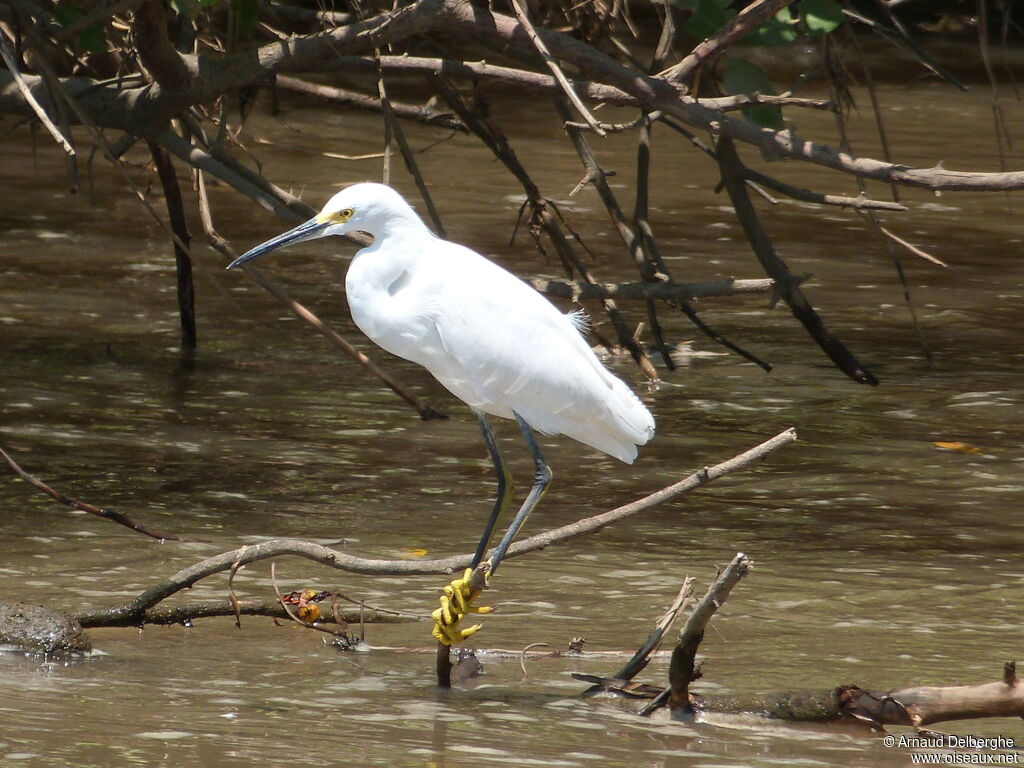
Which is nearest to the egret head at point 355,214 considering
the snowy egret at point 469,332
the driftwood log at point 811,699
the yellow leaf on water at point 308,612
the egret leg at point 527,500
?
the snowy egret at point 469,332

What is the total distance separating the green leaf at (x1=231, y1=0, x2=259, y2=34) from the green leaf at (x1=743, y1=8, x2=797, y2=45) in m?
1.52

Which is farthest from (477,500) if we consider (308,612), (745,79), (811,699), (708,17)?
(811,699)

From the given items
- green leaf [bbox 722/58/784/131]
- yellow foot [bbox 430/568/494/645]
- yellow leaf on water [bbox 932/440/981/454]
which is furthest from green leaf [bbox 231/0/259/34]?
yellow leaf on water [bbox 932/440/981/454]

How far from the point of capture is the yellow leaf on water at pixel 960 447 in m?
6.31

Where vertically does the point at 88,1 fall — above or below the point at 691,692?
above

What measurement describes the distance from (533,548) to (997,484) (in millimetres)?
2739

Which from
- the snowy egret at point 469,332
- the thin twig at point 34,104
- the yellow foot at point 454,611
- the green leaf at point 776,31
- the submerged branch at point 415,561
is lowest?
the yellow foot at point 454,611

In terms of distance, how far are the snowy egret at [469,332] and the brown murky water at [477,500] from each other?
0.52m

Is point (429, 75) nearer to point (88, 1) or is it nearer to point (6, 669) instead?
point (88, 1)

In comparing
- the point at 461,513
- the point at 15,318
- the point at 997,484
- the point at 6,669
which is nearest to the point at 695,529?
the point at 461,513

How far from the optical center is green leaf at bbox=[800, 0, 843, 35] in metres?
4.79

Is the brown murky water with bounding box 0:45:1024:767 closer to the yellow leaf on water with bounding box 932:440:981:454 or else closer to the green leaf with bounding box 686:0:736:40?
the yellow leaf on water with bounding box 932:440:981:454

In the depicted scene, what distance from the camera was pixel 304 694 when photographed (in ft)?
12.6

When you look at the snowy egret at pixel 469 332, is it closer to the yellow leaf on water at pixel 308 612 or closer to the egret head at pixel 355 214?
the egret head at pixel 355 214
